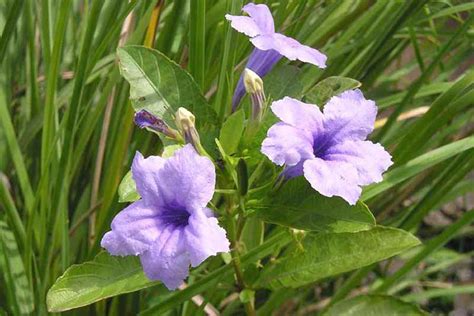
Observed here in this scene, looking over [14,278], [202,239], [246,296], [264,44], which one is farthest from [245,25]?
[14,278]

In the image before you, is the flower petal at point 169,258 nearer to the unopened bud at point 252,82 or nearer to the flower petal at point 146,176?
the flower petal at point 146,176

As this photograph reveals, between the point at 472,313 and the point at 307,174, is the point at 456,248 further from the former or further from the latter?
the point at 307,174

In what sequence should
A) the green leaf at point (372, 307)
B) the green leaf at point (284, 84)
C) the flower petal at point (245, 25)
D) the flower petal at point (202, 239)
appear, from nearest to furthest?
the flower petal at point (202, 239)
the flower petal at point (245, 25)
the green leaf at point (284, 84)
the green leaf at point (372, 307)

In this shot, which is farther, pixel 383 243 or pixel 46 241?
pixel 46 241

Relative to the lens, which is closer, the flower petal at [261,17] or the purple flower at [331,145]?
the purple flower at [331,145]

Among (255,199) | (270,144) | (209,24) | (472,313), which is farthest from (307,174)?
(472,313)

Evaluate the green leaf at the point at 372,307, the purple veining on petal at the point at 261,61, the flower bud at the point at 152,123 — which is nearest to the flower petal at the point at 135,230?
the flower bud at the point at 152,123

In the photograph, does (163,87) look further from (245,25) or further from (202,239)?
(202,239)
